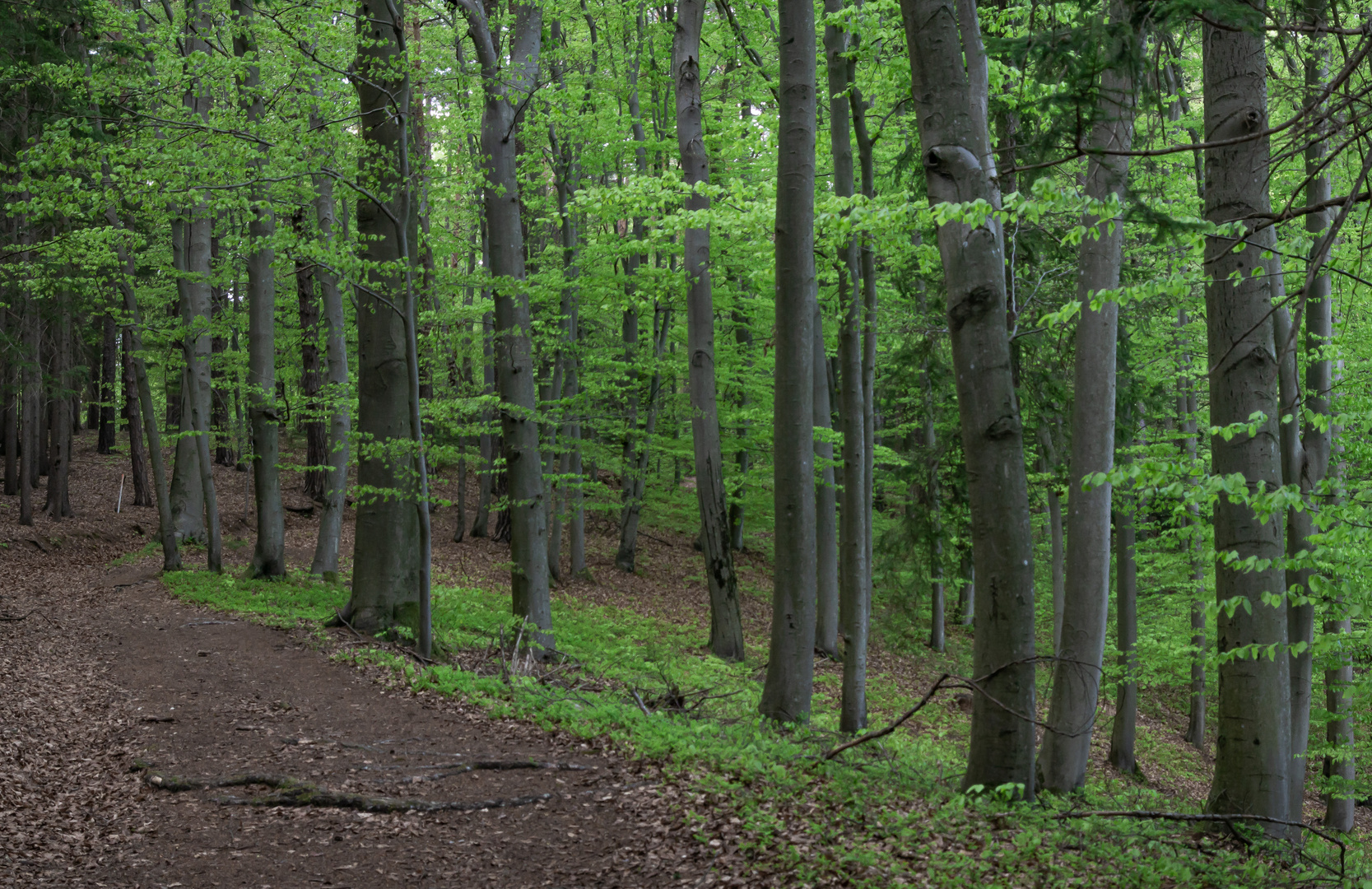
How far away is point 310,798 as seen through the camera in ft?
17.4

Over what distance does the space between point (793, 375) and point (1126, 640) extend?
6.65 m

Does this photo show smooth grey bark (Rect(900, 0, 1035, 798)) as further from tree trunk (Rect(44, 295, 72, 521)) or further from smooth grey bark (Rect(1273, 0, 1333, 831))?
tree trunk (Rect(44, 295, 72, 521))

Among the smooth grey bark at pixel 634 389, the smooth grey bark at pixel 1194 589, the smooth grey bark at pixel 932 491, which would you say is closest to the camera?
the smooth grey bark at pixel 1194 589

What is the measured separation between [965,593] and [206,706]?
17.3m

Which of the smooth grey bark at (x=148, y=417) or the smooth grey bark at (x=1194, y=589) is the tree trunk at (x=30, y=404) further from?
the smooth grey bark at (x=1194, y=589)

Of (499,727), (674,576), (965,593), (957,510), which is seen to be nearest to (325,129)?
(499,727)

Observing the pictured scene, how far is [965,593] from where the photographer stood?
2095cm

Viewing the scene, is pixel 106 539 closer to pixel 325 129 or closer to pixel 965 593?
pixel 325 129

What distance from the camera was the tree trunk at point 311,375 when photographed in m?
14.4

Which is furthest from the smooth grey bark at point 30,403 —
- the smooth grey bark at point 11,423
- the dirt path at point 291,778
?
the dirt path at point 291,778

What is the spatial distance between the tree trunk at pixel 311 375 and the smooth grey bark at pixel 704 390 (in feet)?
17.5

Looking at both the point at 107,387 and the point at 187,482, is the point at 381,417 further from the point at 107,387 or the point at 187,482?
the point at 107,387

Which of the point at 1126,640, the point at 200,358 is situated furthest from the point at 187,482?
the point at 1126,640

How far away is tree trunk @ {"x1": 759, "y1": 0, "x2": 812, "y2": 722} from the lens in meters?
7.40
